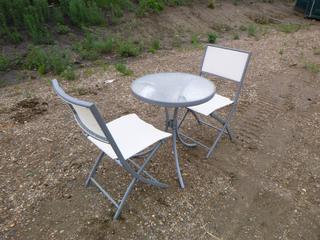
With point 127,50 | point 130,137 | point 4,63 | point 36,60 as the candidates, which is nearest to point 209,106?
point 130,137

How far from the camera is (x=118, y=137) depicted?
2.20 m

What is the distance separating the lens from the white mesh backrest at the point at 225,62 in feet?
8.91

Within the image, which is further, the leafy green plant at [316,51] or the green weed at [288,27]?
the green weed at [288,27]

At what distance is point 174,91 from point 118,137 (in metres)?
0.63

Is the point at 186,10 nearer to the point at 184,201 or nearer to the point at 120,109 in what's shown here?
the point at 120,109

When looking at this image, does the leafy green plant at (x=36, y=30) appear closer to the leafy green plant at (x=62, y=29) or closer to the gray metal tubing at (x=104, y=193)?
the leafy green plant at (x=62, y=29)

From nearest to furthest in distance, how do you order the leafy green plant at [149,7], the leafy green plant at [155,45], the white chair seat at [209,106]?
the white chair seat at [209,106] < the leafy green plant at [155,45] < the leafy green plant at [149,7]

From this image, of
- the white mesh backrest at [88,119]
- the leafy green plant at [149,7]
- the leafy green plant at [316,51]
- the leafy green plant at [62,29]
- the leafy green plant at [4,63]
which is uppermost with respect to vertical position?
the white mesh backrest at [88,119]

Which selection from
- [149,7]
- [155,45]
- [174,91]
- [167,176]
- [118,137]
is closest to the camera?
[118,137]

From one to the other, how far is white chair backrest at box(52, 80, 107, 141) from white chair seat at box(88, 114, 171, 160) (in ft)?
0.80

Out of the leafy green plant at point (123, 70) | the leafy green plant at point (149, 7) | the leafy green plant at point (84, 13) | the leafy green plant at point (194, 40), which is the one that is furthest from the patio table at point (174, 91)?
the leafy green plant at point (149, 7)

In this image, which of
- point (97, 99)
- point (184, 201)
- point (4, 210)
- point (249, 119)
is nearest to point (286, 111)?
point (249, 119)

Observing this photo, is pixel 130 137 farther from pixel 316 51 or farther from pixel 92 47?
pixel 316 51

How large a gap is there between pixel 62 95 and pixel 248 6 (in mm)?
10562
